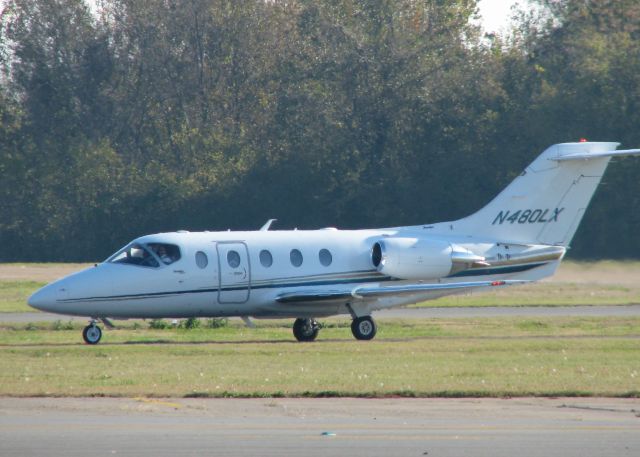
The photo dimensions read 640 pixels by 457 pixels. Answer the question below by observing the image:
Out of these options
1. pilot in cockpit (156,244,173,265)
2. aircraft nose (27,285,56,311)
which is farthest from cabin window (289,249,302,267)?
aircraft nose (27,285,56,311)

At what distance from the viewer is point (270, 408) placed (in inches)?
614

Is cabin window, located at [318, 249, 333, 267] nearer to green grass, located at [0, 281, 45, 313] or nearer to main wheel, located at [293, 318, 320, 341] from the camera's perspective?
main wheel, located at [293, 318, 320, 341]

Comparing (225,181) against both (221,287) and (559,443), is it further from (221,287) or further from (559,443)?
(559,443)

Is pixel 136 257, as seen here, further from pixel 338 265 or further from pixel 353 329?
pixel 353 329

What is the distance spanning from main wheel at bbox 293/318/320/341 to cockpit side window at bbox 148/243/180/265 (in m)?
3.15

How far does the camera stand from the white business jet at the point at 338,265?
2498cm

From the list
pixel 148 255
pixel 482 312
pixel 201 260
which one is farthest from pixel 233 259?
pixel 482 312

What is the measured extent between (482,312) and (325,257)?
→ 28.9ft

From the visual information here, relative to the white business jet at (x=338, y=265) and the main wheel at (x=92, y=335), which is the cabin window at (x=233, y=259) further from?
the main wheel at (x=92, y=335)

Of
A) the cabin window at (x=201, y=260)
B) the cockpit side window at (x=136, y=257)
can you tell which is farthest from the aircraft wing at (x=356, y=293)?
the cockpit side window at (x=136, y=257)

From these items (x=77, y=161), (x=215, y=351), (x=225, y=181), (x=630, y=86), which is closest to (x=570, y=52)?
(x=630, y=86)

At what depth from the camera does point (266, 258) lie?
26297mm

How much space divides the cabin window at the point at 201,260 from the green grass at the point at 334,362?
169 centimetres

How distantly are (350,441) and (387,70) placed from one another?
2057 inches
